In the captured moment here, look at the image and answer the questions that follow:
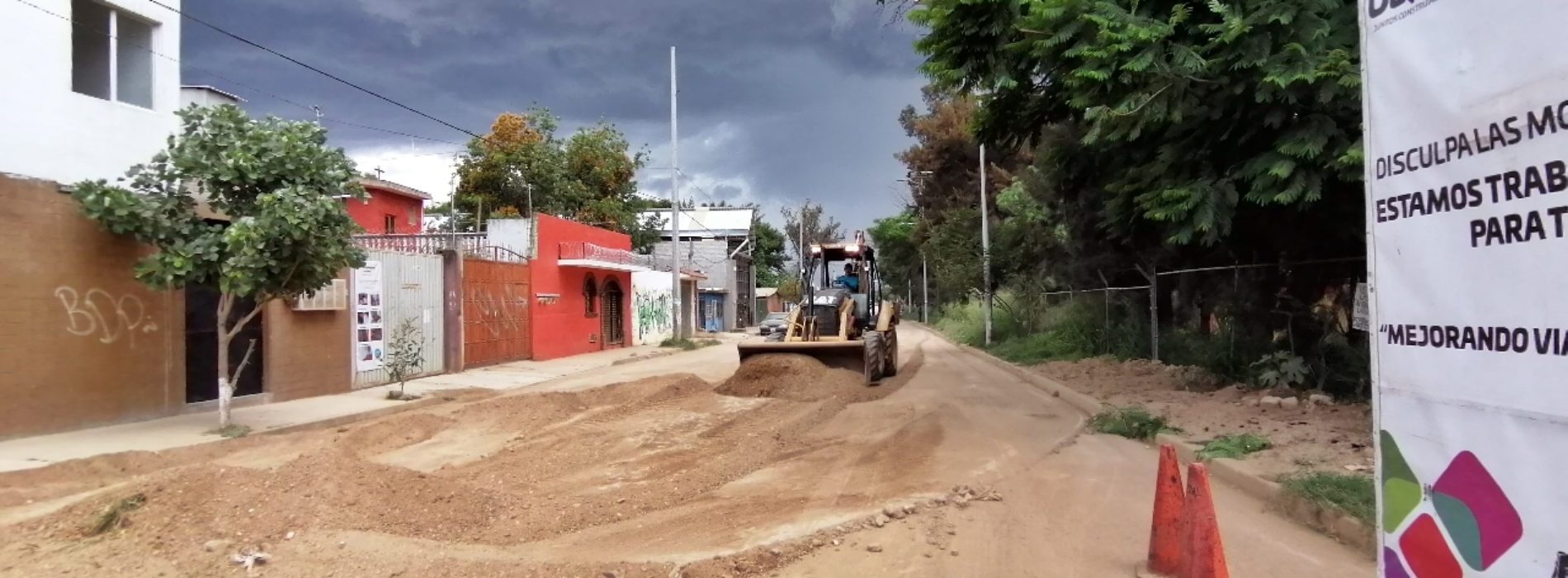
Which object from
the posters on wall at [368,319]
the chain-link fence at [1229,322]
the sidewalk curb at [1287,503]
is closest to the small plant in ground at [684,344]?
the chain-link fence at [1229,322]

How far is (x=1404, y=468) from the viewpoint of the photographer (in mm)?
2533

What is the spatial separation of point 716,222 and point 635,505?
7432 cm

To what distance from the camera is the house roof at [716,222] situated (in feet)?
246

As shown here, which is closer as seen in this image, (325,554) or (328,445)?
(325,554)

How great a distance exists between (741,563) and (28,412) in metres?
9.81

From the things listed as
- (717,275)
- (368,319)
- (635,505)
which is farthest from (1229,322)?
(717,275)

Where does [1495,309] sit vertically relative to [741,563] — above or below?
above

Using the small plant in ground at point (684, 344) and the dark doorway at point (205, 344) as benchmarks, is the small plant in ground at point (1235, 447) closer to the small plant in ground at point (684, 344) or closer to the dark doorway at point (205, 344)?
the dark doorway at point (205, 344)

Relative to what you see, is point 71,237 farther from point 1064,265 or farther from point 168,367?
point 1064,265

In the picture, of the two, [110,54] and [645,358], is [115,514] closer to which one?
[110,54]

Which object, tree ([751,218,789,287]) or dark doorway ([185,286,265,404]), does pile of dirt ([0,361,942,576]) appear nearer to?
dark doorway ([185,286,265,404])

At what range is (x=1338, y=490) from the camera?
21.2ft

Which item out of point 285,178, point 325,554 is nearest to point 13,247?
point 285,178

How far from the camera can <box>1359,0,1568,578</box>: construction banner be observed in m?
2.04
